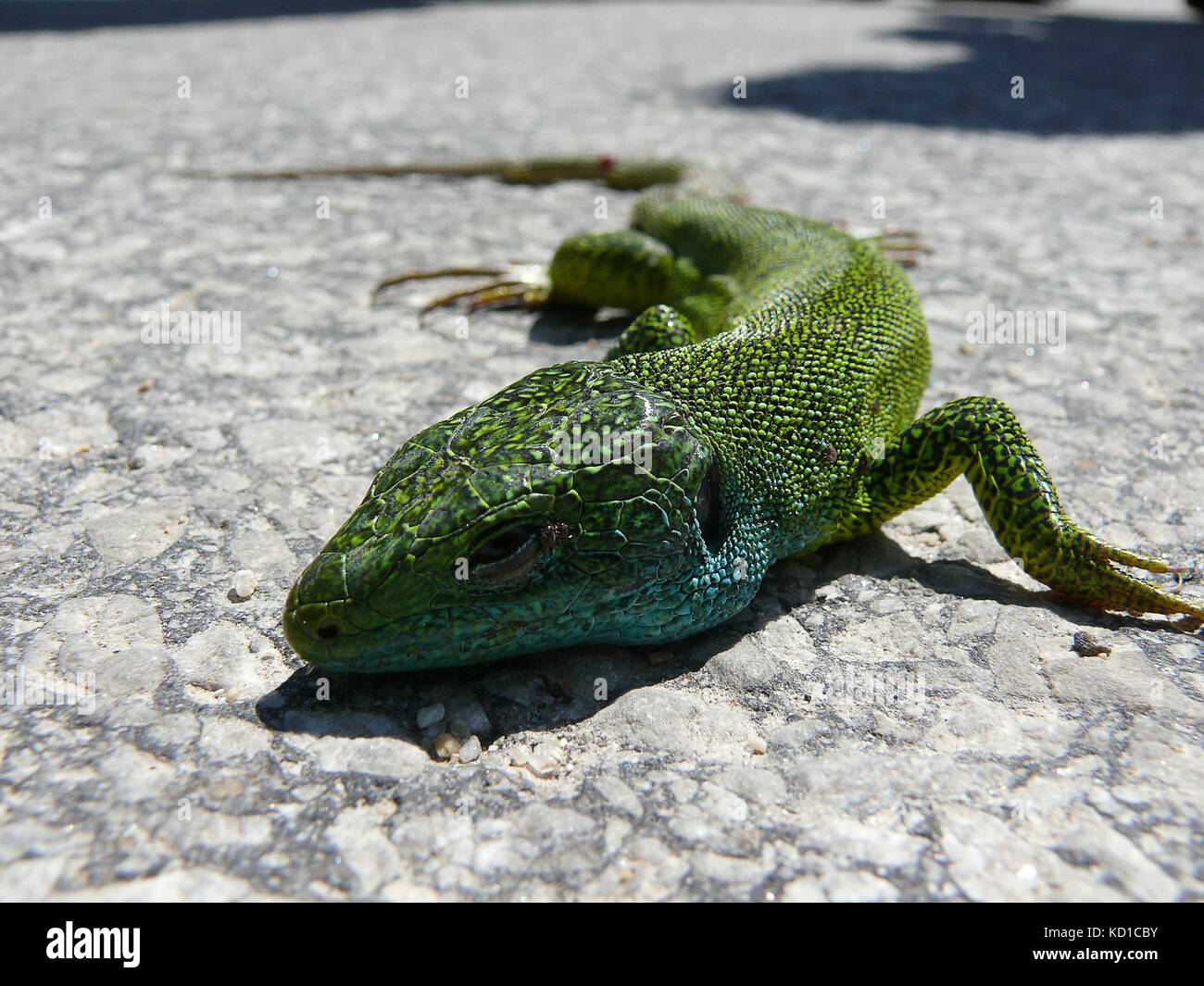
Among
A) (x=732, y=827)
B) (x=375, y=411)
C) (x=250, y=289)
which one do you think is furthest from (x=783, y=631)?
(x=250, y=289)

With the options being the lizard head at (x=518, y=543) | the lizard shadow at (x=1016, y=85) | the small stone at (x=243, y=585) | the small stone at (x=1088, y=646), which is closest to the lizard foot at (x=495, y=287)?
the small stone at (x=243, y=585)

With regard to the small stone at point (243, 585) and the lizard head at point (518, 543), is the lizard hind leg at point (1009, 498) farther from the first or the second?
the small stone at point (243, 585)

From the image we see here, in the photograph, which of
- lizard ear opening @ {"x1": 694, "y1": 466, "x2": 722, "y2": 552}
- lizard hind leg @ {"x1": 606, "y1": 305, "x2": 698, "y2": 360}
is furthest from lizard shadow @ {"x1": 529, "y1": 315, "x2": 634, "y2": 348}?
lizard ear opening @ {"x1": 694, "y1": 466, "x2": 722, "y2": 552}

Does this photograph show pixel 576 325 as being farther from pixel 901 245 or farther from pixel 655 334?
pixel 901 245

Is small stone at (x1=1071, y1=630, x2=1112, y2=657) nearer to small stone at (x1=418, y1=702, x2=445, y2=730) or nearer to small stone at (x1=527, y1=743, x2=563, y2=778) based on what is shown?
small stone at (x1=527, y1=743, x2=563, y2=778)

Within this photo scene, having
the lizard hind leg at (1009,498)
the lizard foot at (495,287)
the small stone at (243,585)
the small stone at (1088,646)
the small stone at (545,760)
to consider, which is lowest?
the small stone at (545,760)
